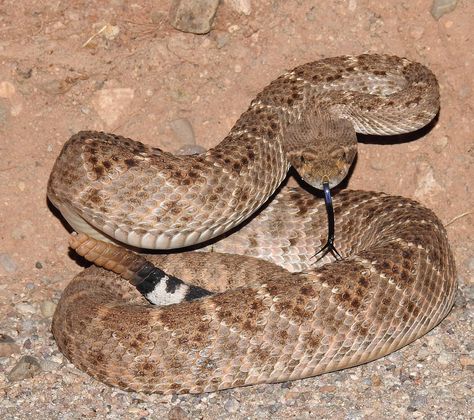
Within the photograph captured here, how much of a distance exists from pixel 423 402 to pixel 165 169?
8.21ft

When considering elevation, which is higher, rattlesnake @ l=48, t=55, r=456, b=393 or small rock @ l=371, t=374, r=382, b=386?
rattlesnake @ l=48, t=55, r=456, b=393

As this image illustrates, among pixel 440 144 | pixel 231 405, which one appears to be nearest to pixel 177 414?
pixel 231 405

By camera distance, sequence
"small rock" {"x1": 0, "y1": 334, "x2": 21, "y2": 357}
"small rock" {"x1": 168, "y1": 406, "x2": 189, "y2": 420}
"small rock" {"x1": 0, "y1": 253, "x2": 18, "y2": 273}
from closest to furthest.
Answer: "small rock" {"x1": 168, "y1": 406, "x2": 189, "y2": 420}, "small rock" {"x1": 0, "y1": 334, "x2": 21, "y2": 357}, "small rock" {"x1": 0, "y1": 253, "x2": 18, "y2": 273}

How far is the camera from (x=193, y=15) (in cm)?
750

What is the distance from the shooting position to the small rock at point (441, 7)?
7.59 m

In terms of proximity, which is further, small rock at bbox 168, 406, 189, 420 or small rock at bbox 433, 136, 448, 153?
small rock at bbox 433, 136, 448, 153

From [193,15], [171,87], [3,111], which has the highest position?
[193,15]

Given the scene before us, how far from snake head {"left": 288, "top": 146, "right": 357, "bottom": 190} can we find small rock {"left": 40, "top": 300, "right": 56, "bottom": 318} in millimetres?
2342

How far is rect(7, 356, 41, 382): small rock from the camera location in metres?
6.18

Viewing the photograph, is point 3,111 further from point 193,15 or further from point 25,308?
point 193,15

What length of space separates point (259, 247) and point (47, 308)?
1.95m

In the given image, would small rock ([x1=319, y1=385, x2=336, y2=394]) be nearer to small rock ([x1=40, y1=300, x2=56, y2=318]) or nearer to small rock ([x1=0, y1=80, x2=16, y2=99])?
small rock ([x1=40, y1=300, x2=56, y2=318])

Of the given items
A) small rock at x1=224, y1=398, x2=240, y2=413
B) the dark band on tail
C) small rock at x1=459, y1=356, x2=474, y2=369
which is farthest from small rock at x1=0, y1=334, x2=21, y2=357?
small rock at x1=459, y1=356, x2=474, y2=369

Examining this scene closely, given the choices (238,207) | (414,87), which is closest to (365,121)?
(414,87)
